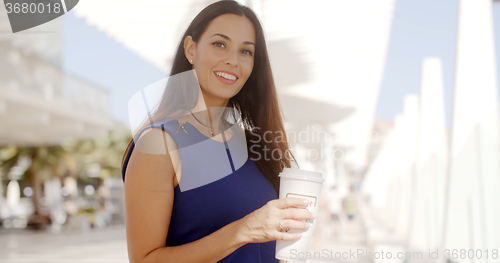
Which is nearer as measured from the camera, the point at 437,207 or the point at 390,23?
the point at 390,23

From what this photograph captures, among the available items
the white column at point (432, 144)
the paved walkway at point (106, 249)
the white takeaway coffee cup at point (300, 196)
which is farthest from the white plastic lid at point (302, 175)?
the white column at point (432, 144)

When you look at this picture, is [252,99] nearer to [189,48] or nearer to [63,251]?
[189,48]

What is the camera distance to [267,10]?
4.73m

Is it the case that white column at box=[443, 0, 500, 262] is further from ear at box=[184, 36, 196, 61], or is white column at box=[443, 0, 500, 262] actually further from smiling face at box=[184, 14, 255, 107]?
ear at box=[184, 36, 196, 61]

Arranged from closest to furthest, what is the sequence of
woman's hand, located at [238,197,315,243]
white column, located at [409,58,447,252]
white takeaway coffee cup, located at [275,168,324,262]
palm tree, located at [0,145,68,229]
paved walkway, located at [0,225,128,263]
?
1. woman's hand, located at [238,197,315,243]
2. white takeaway coffee cup, located at [275,168,324,262]
3. white column, located at [409,58,447,252]
4. paved walkway, located at [0,225,128,263]
5. palm tree, located at [0,145,68,229]

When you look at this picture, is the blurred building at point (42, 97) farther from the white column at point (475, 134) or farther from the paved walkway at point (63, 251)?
the white column at point (475, 134)

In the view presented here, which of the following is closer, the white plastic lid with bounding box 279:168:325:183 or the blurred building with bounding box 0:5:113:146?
the white plastic lid with bounding box 279:168:325:183

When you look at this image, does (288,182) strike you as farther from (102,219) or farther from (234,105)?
(102,219)

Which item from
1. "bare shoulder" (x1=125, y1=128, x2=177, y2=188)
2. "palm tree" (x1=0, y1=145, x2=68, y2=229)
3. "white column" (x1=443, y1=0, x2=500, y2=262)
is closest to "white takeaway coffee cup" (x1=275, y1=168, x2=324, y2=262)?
"bare shoulder" (x1=125, y1=128, x2=177, y2=188)

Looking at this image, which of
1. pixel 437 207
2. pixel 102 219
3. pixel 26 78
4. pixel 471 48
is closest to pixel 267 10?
pixel 471 48

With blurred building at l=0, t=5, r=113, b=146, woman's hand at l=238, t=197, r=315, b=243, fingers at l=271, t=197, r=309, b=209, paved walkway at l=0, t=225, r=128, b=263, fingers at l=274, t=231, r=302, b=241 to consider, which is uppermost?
blurred building at l=0, t=5, r=113, b=146

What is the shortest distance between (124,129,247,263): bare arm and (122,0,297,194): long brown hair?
21 cm

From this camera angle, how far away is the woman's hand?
87 centimetres

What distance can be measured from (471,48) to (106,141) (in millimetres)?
20701
